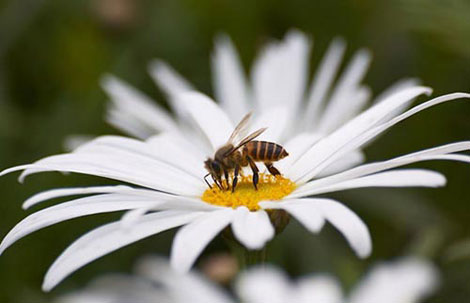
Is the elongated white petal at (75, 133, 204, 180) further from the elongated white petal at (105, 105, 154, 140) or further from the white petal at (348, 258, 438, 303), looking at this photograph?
the white petal at (348, 258, 438, 303)

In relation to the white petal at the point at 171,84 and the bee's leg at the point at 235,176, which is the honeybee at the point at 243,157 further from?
the white petal at the point at 171,84

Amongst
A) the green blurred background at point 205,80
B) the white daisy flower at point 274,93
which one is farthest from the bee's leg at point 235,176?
the white daisy flower at point 274,93

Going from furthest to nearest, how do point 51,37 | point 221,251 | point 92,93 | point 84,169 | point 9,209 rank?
point 51,37
point 92,93
point 9,209
point 221,251
point 84,169

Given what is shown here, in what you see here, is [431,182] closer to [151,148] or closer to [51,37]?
[151,148]

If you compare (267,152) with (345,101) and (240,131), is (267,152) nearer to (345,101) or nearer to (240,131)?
(240,131)

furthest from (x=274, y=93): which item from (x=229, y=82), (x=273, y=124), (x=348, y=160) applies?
(x=348, y=160)

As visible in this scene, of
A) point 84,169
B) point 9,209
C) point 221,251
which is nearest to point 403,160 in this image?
point 84,169

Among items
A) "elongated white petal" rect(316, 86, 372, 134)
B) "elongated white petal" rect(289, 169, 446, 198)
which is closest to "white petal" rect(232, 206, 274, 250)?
"elongated white petal" rect(289, 169, 446, 198)
